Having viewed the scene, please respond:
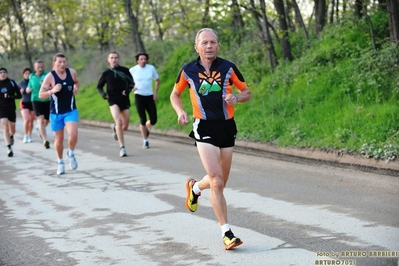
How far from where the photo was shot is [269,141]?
14203mm

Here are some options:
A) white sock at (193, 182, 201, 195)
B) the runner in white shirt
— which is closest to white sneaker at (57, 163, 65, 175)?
the runner in white shirt

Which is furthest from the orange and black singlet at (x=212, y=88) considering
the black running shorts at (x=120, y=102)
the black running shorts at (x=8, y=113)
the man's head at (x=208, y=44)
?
the black running shorts at (x=8, y=113)

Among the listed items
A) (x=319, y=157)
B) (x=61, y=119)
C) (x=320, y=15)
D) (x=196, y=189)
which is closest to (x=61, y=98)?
(x=61, y=119)

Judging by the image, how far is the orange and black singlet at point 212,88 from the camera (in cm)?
699

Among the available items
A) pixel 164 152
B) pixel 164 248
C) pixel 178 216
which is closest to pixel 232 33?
pixel 164 152

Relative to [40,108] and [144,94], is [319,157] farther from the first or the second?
[40,108]

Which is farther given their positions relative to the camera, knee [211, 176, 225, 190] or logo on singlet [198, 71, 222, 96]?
logo on singlet [198, 71, 222, 96]

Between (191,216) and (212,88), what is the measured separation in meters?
1.88

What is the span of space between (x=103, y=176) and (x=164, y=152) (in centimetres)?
311

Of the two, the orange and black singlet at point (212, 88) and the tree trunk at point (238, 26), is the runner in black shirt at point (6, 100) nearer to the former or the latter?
the tree trunk at point (238, 26)

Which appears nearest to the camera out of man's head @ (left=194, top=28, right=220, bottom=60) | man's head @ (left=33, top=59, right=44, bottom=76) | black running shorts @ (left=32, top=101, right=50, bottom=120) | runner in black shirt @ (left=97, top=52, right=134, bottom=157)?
man's head @ (left=194, top=28, right=220, bottom=60)

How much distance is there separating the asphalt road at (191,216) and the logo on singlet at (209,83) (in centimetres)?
143

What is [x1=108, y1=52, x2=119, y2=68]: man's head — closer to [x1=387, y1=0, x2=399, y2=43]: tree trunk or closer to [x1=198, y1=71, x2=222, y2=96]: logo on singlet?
[x1=387, y1=0, x2=399, y2=43]: tree trunk

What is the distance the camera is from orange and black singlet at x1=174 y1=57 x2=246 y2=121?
6992 millimetres
